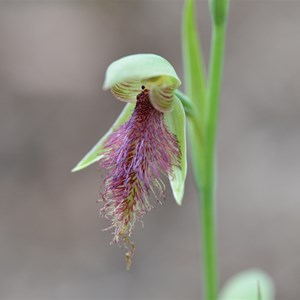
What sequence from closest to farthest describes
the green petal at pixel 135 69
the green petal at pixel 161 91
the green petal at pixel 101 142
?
the green petal at pixel 135 69, the green petal at pixel 161 91, the green petal at pixel 101 142

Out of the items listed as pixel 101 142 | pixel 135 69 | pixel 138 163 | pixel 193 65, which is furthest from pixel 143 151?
pixel 193 65

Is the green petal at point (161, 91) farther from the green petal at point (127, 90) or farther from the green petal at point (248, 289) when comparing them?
the green petal at point (248, 289)

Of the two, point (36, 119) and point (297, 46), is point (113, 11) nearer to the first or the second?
point (36, 119)

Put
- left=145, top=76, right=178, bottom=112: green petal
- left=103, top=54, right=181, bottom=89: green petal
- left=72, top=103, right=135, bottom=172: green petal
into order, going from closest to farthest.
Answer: left=103, top=54, right=181, bottom=89: green petal → left=145, top=76, right=178, bottom=112: green petal → left=72, top=103, right=135, bottom=172: green petal

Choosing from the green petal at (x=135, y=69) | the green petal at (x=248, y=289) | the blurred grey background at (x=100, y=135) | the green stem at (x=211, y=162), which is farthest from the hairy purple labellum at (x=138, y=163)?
the blurred grey background at (x=100, y=135)

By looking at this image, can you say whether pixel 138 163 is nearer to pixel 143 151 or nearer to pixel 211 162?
pixel 143 151

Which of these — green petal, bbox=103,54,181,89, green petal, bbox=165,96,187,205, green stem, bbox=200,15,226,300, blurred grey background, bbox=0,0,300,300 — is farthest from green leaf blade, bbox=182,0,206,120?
blurred grey background, bbox=0,0,300,300

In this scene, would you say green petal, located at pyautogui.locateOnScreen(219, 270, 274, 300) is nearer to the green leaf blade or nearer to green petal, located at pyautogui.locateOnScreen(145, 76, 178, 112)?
the green leaf blade

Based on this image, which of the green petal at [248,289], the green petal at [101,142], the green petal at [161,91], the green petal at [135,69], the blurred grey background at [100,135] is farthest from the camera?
the blurred grey background at [100,135]
